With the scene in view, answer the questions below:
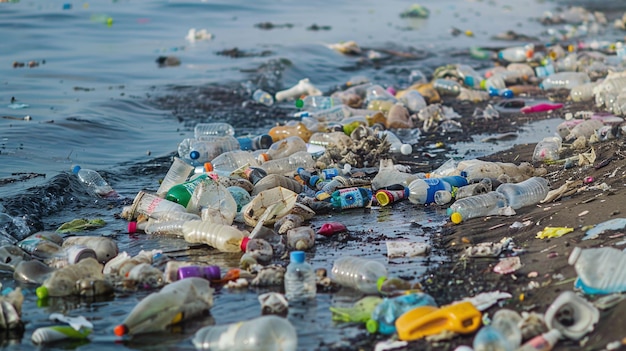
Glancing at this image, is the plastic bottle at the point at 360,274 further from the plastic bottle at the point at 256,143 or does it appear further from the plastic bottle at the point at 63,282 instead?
the plastic bottle at the point at 256,143

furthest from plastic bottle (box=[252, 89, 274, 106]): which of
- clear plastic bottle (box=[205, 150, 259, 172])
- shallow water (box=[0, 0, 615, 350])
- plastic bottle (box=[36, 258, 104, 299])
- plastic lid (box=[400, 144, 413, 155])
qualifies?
plastic bottle (box=[36, 258, 104, 299])

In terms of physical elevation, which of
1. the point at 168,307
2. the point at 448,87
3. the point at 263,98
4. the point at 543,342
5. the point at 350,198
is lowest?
the point at 263,98

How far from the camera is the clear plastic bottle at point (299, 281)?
14.7 ft

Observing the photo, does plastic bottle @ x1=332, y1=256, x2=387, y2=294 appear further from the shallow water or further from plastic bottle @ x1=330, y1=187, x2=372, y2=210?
plastic bottle @ x1=330, y1=187, x2=372, y2=210

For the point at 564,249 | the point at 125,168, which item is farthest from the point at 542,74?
the point at 564,249

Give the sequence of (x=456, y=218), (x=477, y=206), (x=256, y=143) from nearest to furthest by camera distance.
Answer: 1. (x=456, y=218)
2. (x=477, y=206)
3. (x=256, y=143)

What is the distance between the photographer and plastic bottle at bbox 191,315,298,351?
3.71m

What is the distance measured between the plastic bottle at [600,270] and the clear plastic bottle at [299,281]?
4.29ft

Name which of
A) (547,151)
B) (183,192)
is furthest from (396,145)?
(183,192)

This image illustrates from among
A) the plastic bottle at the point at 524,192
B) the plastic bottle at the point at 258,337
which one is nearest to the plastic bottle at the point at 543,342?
the plastic bottle at the point at 258,337

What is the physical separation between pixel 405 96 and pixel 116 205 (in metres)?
4.92

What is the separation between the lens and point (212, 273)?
4797 mm

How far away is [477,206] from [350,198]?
3.19ft

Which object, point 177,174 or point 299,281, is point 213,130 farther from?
point 299,281
